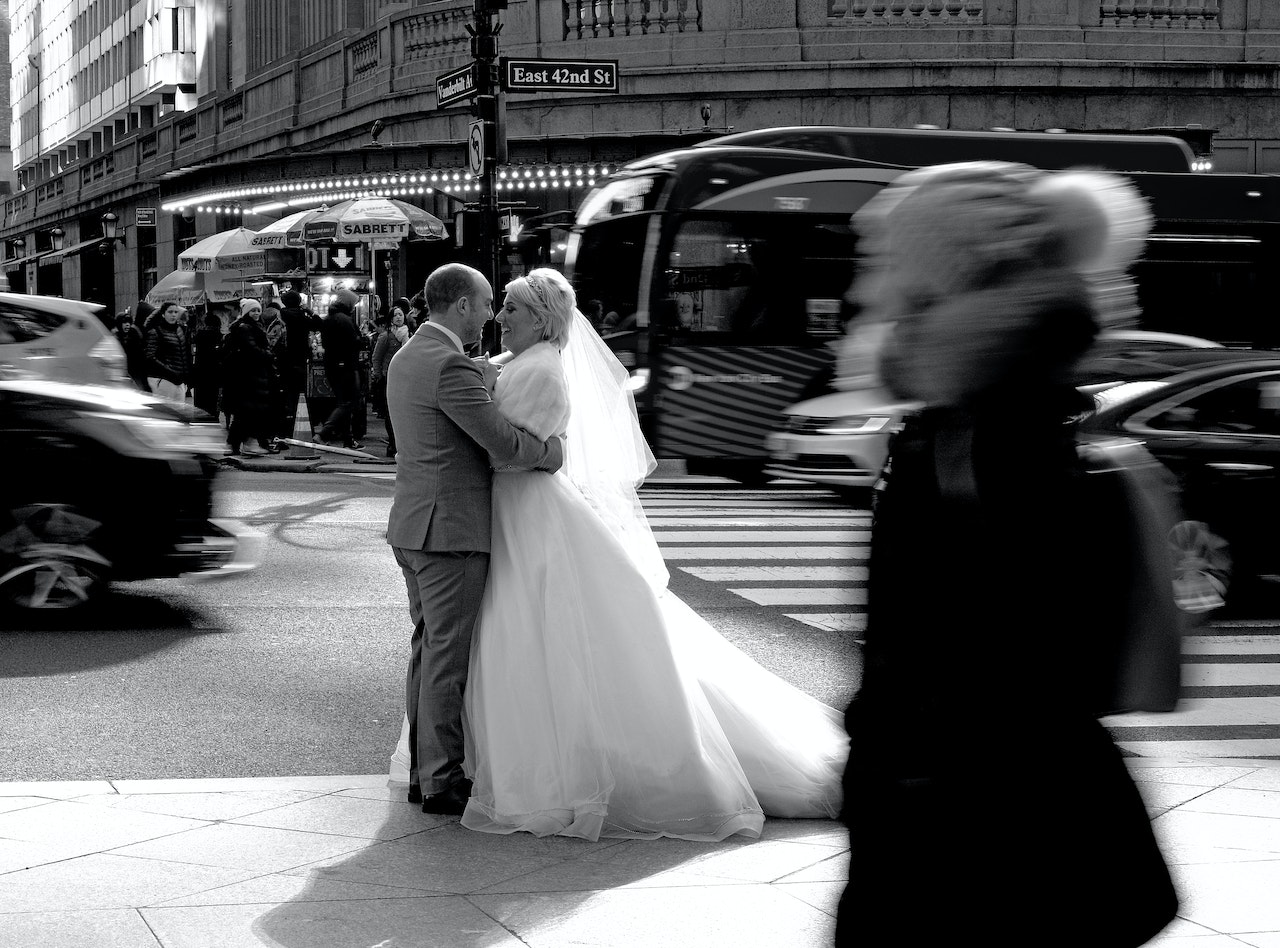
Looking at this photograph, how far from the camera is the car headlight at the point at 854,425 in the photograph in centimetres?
1373

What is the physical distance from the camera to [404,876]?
482cm

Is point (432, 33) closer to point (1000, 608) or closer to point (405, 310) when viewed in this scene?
point (405, 310)

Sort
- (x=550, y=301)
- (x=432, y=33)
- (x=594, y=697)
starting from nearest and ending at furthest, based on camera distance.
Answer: (x=594, y=697)
(x=550, y=301)
(x=432, y=33)

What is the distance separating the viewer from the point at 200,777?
20.2ft

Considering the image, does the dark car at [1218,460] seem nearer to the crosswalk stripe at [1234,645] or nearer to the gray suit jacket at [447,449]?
the crosswalk stripe at [1234,645]

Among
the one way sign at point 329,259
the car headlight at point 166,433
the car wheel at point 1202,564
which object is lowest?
the car wheel at point 1202,564

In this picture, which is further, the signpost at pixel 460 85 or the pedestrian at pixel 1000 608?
the signpost at pixel 460 85

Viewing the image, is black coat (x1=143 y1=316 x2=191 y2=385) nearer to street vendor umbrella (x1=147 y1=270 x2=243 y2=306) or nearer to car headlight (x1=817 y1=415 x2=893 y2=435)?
car headlight (x1=817 y1=415 x2=893 y2=435)

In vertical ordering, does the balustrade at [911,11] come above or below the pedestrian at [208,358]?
above

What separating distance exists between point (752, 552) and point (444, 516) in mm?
6777

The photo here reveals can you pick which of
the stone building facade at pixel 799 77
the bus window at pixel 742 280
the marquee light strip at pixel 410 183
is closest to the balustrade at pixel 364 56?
the stone building facade at pixel 799 77

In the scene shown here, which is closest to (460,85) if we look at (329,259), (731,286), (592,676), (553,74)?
(553,74)

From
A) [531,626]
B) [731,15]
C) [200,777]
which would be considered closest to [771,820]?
[531,626]

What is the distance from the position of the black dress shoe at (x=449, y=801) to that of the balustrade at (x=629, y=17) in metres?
20.9
